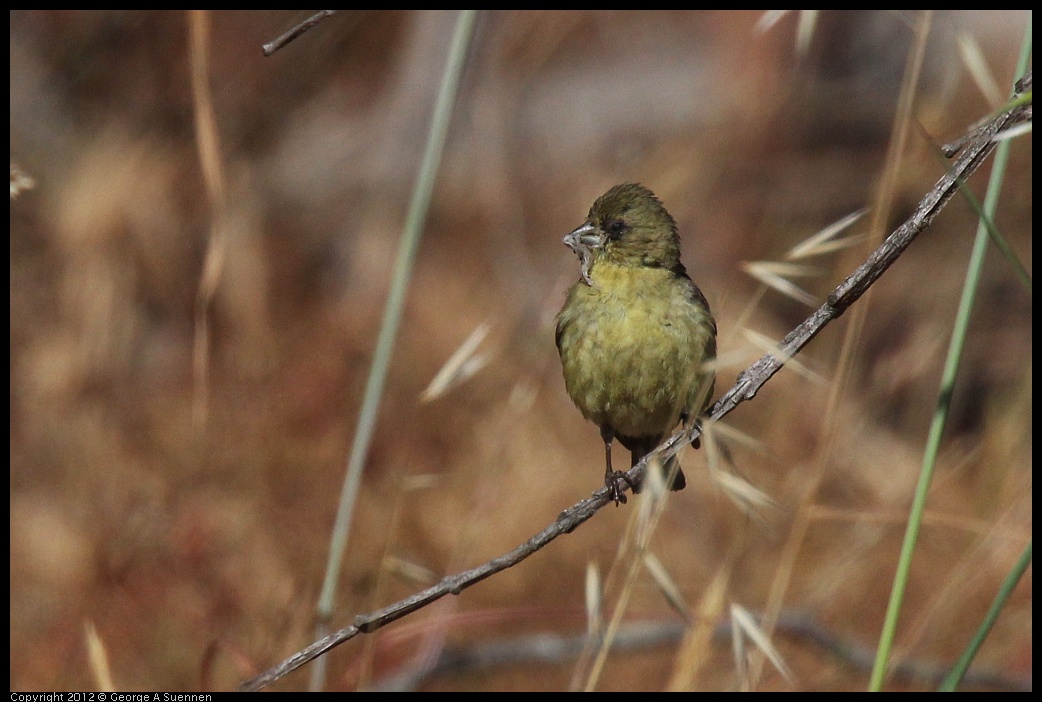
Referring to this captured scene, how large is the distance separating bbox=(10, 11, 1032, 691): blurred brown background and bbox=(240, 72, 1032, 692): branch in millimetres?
3093

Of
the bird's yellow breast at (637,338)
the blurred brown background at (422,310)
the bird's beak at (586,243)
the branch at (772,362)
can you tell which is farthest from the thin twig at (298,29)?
the blurred brown background at (422,310)

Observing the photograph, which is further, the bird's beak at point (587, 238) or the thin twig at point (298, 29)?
the bird's beak at point (587, 238)

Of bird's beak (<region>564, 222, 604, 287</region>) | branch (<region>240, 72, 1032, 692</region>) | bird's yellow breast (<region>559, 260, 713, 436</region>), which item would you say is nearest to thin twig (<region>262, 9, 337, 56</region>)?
branch (<region>240, 72, 1032, 692</region>)

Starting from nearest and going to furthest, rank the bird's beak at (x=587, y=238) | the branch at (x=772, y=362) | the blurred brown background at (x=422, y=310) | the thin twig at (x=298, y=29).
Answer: the thin twig at (x=298, y=29) < the branch at (x=772, y=362) < the bird's beak at (x=587, y=238) < the blurred brown background at (x=422, y=310)

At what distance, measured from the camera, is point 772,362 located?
78.7 inches

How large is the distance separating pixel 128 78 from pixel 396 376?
378 cm

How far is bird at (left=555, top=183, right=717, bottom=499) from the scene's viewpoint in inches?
115

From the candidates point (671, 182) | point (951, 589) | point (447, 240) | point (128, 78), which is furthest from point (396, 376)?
point (951, 589)

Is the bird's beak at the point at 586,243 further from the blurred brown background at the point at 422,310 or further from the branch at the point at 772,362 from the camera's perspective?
the blurred brown background at the point at 422,310

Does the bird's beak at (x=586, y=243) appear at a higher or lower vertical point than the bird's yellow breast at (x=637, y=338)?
higher

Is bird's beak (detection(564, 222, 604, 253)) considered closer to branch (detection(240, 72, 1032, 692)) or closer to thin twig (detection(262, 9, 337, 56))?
branch (detection(240, 72, 1032, 692))

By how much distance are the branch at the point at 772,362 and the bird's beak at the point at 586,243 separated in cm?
90

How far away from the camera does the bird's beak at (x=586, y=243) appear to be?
2.88 m

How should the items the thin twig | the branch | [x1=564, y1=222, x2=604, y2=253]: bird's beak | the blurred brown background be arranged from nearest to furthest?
the thin twig
the branch
[x1=564, y1=222, x2=604, y2=253]: bird's beak
the blurred brown background
